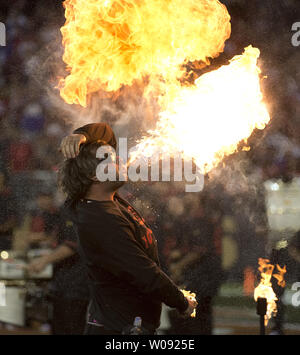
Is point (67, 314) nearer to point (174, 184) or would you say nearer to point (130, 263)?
point (174, 184)

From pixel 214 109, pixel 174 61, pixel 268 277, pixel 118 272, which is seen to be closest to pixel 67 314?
pixel 268 277

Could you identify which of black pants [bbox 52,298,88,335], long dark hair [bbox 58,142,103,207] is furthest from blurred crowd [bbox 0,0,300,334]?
A: long dark hair [bbox 58,142,103,207]

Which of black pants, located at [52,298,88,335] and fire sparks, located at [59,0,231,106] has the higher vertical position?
fire sparks, located at [59,0,231,106]

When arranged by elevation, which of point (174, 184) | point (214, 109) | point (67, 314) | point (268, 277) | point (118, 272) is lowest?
point (67, 314)

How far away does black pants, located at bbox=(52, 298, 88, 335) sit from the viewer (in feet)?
11.7

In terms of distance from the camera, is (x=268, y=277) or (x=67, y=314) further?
(x=268, y=277)

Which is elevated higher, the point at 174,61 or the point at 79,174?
the point at 174,61

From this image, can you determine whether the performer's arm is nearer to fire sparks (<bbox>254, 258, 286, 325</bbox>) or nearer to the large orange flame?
the large orange flame

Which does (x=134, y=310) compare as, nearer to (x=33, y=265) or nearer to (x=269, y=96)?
(x=33, y=265)

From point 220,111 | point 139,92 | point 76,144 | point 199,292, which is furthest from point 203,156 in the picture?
point 76,144

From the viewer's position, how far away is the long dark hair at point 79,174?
2.08 m

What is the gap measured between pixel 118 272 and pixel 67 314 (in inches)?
71.7

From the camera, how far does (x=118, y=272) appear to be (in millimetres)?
2008

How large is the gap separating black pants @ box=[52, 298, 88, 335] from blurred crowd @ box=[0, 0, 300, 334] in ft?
1.58
